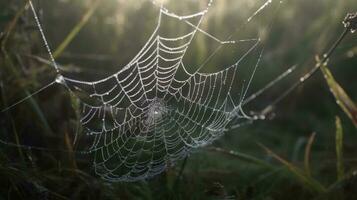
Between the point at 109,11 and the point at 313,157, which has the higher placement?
the point at 109,11

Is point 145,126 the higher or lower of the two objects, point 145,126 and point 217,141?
the higher

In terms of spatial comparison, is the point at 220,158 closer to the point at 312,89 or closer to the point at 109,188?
the point at 109,188

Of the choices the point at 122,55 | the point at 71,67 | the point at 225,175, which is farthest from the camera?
the point at 122,55

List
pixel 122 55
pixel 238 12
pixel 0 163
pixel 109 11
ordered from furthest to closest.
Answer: pixel 238 12 < pixel 109 11 < pixel 122 55 < pixel 0 163

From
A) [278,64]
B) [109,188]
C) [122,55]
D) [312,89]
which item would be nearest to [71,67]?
[122,55]

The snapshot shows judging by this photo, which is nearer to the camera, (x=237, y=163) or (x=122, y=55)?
(x=237, y=163)

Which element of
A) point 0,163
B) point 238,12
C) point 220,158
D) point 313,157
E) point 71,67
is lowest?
point 313,157

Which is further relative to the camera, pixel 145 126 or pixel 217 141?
pixel 217 141
